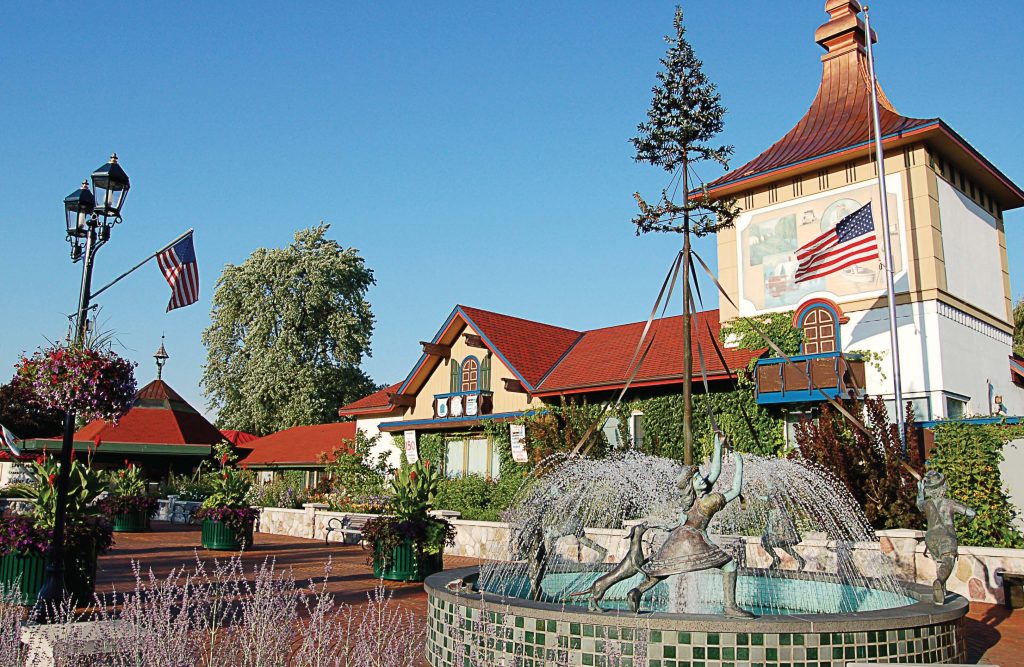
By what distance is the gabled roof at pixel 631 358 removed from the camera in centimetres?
2331

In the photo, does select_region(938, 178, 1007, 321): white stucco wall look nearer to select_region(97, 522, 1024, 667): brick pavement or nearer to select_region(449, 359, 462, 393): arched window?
select_region(97, 522, 1024, 667): brick pavement

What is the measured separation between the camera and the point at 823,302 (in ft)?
72.5

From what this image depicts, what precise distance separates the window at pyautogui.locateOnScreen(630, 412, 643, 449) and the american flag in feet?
22.7

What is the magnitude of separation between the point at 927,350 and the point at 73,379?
18984 mm

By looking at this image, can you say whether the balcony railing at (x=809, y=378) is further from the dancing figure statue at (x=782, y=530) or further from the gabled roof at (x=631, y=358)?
the dancing figure statue at (x=782, y=530)

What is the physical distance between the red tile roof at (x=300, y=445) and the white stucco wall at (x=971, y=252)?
25.5 m

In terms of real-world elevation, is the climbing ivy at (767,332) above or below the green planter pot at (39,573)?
above

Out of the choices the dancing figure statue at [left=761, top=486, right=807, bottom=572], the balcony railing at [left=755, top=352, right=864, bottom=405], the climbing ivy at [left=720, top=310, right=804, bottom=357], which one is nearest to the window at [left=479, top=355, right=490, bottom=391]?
the climbing ivy at [left=720, top=310, right=804, bottom=357]

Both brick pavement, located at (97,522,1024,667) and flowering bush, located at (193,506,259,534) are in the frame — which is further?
flowering bush, located at (193,506,259,534)

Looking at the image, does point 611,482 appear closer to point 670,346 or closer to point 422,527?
point 422,527

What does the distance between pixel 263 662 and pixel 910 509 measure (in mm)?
13087

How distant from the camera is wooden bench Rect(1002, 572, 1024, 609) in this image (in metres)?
11.8

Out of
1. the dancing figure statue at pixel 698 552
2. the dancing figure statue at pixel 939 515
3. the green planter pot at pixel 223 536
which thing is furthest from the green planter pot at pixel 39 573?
the dancing figure statue at pixel 939 515

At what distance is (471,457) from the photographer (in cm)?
2916
